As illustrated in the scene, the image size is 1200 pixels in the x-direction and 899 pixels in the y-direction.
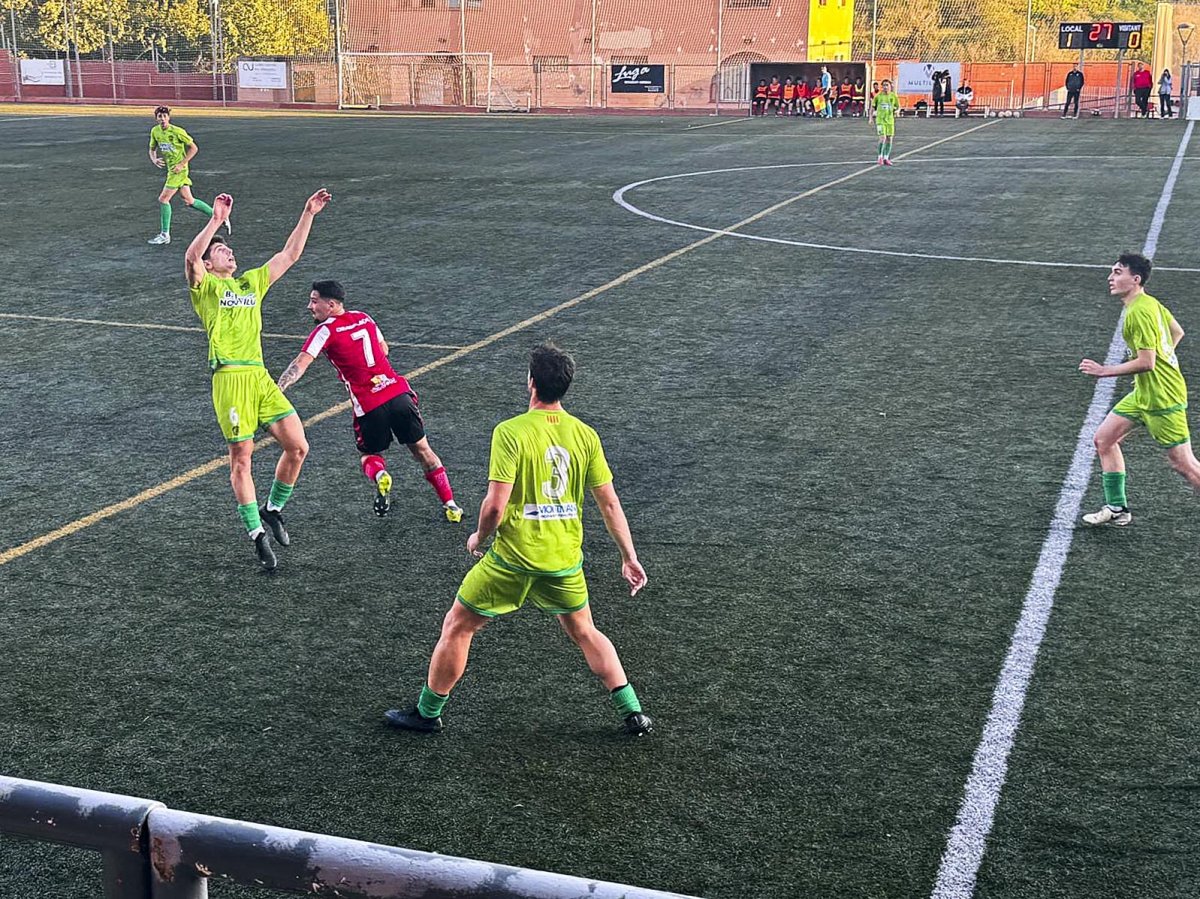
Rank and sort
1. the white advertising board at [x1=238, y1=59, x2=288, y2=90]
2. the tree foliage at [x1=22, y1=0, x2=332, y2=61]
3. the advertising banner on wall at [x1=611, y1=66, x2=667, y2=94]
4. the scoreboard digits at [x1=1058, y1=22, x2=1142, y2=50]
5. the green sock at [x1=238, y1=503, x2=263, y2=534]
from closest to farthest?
the green sock at [x1=238, y1=503, x2=263, y2=534]
the scoreboard digits at [x1=1058, y1=22, x2=1142, y2=50]
the advertising banner on wall at [x1=611, y1=66, x2=667, y2=94]
the white advertising board at [x1=238, y1=59, x2=288, y2=90]
the tree foliage at [x1=22, y1=0, x2=332, y2=61]

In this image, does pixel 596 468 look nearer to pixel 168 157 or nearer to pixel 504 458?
pixel 504 458

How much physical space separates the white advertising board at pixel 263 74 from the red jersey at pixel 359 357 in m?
67.2

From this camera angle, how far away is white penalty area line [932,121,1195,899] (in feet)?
18.3

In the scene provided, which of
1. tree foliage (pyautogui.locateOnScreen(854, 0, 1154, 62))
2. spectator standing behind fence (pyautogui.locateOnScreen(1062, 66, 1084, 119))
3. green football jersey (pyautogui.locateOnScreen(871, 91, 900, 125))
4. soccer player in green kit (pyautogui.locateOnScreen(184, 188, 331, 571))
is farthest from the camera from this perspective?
tree foliage (pyautogui.locateOnScreen(854, 0, 1154, 62))

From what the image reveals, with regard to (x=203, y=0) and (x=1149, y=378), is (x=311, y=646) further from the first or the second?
(x=203, y=0)

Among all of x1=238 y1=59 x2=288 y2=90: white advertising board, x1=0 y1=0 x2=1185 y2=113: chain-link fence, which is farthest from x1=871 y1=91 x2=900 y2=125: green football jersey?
x1=238 y1=59 x2=288 y2=90: white advertising board

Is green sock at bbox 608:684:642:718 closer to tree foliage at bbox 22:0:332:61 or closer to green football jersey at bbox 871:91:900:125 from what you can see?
green football jersey at bbox 871:91:900:125

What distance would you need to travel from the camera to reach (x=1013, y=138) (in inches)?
1674

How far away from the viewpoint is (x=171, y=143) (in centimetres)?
2319

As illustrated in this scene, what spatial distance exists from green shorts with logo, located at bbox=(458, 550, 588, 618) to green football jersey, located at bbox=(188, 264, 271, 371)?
11.8 feet

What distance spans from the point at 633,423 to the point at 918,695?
5683 millimetres

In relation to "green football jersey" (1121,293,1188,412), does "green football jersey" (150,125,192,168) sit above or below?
above

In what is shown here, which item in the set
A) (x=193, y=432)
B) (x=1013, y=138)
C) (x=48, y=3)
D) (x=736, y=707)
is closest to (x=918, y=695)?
(x=736, y=707)

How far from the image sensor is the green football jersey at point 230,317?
30.2ft
